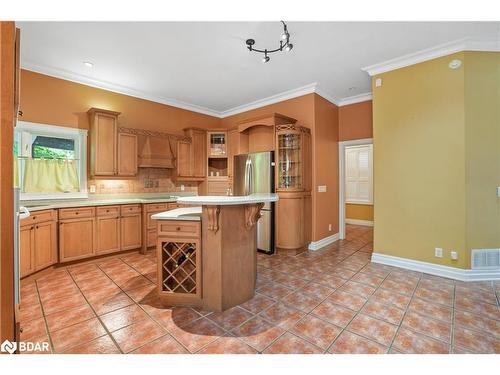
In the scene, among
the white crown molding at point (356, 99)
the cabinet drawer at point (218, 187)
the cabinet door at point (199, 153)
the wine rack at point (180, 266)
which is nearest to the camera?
the wine rack at point (180, 266)

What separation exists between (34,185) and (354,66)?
517cm

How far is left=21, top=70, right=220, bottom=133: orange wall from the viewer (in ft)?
11.0

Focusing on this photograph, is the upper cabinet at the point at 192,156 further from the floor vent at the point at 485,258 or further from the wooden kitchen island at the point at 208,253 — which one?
the floor vent at the point at 485,258

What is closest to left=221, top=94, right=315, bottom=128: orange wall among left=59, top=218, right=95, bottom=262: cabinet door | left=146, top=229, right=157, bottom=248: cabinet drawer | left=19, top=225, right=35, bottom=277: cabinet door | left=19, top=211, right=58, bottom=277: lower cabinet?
left=146, top=229, right=157, bottom=248: cabinet drawer

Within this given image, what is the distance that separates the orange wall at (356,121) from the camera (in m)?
4.54

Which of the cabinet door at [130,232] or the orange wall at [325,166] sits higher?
the orange wall at [325,166]

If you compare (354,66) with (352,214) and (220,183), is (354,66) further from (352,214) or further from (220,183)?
(352,214)

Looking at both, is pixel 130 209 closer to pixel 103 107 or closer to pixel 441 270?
pixel 103 107

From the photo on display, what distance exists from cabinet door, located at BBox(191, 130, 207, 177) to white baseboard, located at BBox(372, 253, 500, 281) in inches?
152

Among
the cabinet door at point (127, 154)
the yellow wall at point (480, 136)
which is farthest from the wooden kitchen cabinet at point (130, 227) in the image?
the yellow wall at point (480, 136)

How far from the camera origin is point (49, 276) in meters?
3.06

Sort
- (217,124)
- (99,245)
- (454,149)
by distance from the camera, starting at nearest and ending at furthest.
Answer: (454,149) < (99,245) < (217,124)
